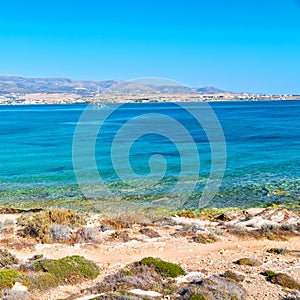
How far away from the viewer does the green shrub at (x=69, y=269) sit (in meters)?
10.2

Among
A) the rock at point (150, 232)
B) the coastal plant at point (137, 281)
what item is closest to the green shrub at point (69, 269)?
the coastal plant at point (137, 281)

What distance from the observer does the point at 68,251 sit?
12633 mm

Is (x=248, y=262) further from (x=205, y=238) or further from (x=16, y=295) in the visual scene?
(x=16, y=295)

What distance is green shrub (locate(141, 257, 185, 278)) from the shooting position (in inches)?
409

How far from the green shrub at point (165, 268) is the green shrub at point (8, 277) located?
314 cm

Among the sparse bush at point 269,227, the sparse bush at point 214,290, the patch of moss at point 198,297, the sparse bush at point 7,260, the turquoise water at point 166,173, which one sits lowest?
the turquoise water at point 166,173

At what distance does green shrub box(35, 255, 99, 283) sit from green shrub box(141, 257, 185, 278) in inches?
54.2

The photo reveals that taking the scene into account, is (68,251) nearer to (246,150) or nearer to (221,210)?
(221,210)

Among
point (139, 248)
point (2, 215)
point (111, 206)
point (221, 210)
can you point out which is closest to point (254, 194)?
point (221, 210)

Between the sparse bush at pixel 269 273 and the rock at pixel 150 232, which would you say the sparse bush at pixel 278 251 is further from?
the rock at pixel 150 232

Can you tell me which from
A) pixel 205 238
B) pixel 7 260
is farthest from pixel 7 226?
pixel 205 238

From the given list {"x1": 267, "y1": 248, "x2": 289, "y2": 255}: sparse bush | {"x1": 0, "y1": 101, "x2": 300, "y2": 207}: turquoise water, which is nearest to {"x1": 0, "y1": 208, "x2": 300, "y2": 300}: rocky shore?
{"x1": 267, "y1": 248, "x2": 289, "y2": 255}: sparse bush

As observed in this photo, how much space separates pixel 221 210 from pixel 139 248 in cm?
794

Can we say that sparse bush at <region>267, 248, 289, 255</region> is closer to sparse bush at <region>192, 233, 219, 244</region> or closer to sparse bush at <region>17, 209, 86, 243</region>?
sparse bush at <region>192, 233, 219, 244</region>
